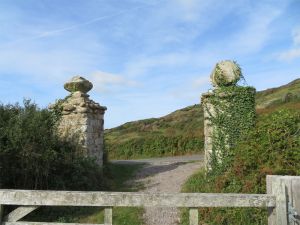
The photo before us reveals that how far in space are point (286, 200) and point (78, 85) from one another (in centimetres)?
1041

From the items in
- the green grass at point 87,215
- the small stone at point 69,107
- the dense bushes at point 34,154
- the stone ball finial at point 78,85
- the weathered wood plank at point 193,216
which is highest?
the stone ball finial at point 78,85

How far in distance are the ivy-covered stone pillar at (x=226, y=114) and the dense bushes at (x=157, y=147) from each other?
1092cm

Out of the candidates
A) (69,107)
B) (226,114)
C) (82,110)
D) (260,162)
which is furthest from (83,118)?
(260,162)

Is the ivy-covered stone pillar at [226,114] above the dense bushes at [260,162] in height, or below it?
above

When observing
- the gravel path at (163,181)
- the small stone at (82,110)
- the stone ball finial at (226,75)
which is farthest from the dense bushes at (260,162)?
the small stone at (82,110)

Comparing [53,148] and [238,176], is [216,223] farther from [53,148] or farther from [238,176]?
[53,148]

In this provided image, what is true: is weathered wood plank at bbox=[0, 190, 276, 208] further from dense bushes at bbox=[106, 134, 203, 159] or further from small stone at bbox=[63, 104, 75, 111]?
dense bushes at bbox=[106, 134, 203, 159]

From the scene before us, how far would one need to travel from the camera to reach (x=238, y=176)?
9.34 meters

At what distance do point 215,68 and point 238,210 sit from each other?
4322mm

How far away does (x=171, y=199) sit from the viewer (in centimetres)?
414

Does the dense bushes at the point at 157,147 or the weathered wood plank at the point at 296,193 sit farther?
the dense bushes at the point at 157,147

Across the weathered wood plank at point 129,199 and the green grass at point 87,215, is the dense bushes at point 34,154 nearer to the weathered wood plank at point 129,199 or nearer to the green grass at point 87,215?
the green grass at point 87,215

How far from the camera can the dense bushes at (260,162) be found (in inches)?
340

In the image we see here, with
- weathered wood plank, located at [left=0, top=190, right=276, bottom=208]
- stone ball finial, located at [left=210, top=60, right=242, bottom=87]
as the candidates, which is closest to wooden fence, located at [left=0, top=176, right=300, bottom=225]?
weathered wood plank, located at [left=0, top=190, right=276, bottom=208]
